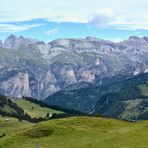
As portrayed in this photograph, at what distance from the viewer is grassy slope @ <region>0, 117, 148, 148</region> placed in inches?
2918

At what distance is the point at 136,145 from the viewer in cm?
7294

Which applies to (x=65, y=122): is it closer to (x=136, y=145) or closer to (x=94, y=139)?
(x=94, y=139)

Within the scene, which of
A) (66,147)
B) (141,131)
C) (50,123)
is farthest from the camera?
(50,123)

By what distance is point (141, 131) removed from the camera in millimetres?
84062

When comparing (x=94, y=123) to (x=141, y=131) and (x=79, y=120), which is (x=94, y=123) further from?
(x=141, y=131)

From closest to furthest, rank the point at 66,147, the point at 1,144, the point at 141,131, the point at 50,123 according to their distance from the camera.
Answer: the point at 66,147
the point at 1,144
the point at 141,131
the point at 50,123

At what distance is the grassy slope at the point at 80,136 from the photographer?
2918 inches

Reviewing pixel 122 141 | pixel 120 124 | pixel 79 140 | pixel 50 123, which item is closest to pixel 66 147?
pixel 79 140

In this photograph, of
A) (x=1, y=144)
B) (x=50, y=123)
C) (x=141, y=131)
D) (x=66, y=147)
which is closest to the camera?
(x=66, y=147)

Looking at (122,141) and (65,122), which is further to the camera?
(65,122)

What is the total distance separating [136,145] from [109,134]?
317 inches

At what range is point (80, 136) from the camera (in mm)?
79750

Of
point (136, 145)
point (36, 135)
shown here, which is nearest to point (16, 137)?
point (36, 135)

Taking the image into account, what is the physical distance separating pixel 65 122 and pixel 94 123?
6267 mm
